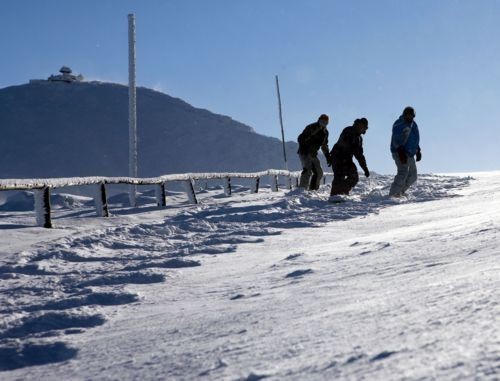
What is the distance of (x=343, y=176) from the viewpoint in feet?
39.7

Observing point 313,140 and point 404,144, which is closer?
point 404,144

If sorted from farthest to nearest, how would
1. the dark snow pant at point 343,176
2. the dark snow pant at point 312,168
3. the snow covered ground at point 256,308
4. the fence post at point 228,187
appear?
the fence post at point 228,187
the dark snow pant at point 312,168
the dark snow pant at point 343,176
the snow covered ground at point 256,308

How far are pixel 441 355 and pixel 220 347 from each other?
→ 818 mm

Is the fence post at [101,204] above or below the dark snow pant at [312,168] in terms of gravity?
below

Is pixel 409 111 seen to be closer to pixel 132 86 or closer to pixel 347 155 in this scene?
pixel 347 155

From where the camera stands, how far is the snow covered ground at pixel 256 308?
5.58 feet

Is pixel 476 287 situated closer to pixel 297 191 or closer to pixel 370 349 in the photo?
pixel 370 349

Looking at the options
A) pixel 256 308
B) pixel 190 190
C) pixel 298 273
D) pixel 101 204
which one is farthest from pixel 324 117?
pixel 256 308

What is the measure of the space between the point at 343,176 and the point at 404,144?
1.31 m

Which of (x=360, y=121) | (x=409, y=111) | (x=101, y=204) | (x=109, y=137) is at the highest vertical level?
(x=109, y=137)

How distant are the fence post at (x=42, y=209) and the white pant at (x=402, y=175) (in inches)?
240

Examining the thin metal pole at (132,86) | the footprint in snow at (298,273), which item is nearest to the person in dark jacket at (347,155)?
the thin metal pole at (132,86)

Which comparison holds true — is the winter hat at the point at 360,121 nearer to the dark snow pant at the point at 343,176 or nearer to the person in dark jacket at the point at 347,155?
the person in dark jacket at the point at 347,155

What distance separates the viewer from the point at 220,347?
2.11 meters
